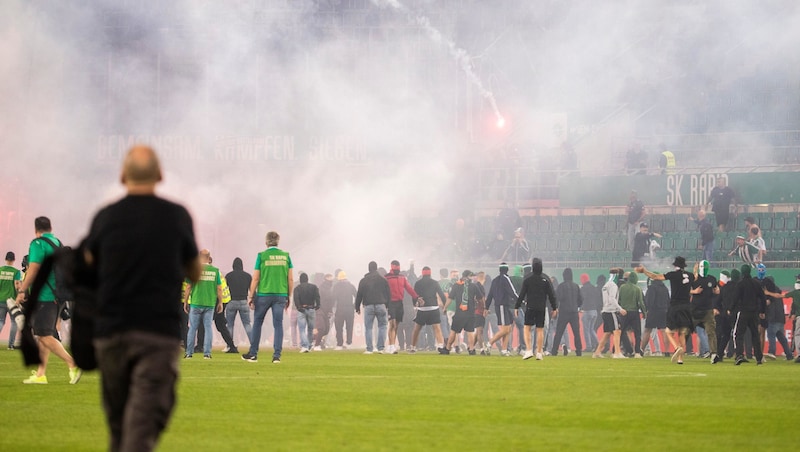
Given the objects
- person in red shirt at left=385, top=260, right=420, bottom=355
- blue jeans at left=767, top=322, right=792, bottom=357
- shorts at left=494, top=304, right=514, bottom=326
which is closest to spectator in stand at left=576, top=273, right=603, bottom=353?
shorts at left=494, top=304, right=514, bottom=326

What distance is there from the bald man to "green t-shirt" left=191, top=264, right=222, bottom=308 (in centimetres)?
1498

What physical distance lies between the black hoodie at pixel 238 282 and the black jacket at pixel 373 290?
98.5 inches

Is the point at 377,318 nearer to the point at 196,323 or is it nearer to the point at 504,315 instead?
the point at 504,315

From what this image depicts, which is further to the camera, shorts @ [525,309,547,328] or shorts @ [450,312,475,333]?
shorts @ [450,312,475,333]

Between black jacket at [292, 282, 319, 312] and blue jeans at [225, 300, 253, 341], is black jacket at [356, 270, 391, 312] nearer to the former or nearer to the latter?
black jacket at [292, 282, 319, 312]

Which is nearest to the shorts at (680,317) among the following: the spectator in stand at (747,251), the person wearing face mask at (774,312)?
the person wearing face mask at (774,312)

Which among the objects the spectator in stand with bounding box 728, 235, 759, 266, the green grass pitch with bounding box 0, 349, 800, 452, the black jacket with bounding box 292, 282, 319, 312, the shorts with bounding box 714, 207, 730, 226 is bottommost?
the green grass pitch with bounding box 0, 349, 800, 452

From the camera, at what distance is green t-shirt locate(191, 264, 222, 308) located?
804 inches

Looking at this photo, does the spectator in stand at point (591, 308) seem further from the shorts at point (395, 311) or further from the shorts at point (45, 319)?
the shorts at point (45, 319)

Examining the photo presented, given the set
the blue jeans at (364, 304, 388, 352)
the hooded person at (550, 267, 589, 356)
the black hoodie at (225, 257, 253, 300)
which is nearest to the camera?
the black hoodie at (225, 257, 253, 300)

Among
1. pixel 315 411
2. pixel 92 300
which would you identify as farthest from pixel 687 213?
pixel 92 300

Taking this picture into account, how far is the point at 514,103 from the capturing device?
142 ft

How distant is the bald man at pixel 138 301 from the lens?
17.2 ft

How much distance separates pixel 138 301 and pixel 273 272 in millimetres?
13065
